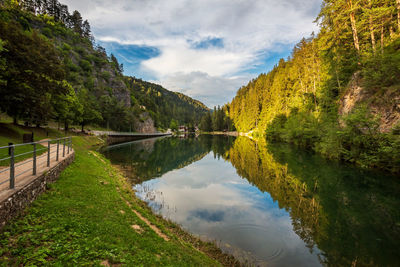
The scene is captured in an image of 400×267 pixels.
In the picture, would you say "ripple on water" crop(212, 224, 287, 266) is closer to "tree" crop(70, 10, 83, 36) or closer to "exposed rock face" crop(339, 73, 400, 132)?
"exposed rock face" crop(339, 73, 400, 132)

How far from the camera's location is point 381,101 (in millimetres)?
17969

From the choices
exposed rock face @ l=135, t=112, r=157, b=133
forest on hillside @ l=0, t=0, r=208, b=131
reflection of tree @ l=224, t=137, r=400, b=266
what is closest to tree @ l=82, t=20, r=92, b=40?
forest on hillside @ l=0, t=0, r=208, b=131

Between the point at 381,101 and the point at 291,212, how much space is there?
53.4ft

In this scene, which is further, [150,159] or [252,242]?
[150,159]

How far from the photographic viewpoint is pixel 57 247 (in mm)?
4156

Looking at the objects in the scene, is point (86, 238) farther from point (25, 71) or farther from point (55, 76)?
point (55, 76)

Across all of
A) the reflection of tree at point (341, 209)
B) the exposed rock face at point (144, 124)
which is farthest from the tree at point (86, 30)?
the reflection of tree at point (341, 209)

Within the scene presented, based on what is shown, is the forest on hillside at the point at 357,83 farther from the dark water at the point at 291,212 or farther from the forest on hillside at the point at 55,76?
the forest on hillside at the point at 55,76

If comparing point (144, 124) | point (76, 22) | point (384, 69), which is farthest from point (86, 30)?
point (384, 69)

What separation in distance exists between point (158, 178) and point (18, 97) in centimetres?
1693

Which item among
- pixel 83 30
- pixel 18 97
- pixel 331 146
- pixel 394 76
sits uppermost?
pixel 83 30

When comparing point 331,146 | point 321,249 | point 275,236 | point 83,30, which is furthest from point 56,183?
point 83,30

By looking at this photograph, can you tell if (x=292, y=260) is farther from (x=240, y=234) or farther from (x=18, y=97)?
(x=18, y=97)

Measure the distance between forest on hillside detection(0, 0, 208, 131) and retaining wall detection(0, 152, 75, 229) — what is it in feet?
33.1
